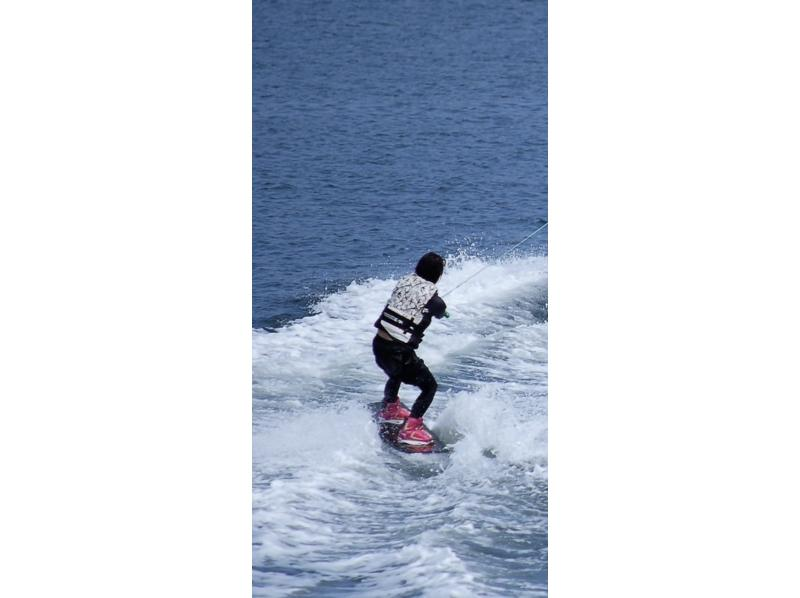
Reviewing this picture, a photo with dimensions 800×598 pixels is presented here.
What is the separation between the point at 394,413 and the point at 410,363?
26 centimetres

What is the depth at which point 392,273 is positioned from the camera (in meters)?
7.47

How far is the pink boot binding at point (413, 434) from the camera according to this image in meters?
7.20

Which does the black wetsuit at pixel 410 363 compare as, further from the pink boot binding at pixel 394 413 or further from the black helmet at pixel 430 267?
the black helmet at pixel 430 267

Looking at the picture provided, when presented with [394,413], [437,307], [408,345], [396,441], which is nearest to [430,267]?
[437,307]

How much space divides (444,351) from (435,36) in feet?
5.60

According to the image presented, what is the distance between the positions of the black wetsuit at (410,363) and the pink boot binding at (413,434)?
0.04 metres

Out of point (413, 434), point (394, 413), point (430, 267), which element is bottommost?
point (413, 434)

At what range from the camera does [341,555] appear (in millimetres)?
6801

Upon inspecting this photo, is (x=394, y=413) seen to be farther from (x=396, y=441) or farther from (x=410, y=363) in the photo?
(x=410, y=363)

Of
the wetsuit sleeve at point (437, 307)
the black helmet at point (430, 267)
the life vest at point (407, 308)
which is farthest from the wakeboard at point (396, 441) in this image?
the black helmet at point (430, 267)

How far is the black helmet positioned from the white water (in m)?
0.14

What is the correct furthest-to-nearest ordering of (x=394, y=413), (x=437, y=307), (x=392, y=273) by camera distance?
(x=392, y=273)
(x=394, y=413)
(x=437, y=307)

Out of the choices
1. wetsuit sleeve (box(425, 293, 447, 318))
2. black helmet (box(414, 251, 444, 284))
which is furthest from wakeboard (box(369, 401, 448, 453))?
black helmet (box(414, 251, 444, 284))
